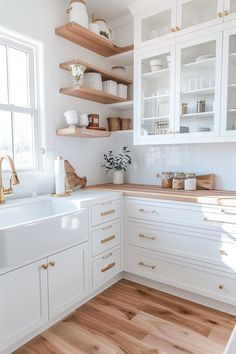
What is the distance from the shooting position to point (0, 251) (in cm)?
128

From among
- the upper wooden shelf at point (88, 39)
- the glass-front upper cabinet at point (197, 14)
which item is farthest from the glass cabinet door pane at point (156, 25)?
the upper wooden shelf at point (88, 39)

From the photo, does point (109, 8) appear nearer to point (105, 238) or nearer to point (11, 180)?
point (11, 180)

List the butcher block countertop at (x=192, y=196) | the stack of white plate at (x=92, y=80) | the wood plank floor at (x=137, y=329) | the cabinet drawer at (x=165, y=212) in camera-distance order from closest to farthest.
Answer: the wood plank floor at (x=137, y=329), the butcher block countertop at (x=192, y=196), the cabinet drawer at (x=165, y=212), the stack of white plate at (x=92, y=80)

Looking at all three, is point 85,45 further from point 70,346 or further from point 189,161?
point 70,346

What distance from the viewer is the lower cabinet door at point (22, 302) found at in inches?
53.2

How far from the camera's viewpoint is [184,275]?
1977 millimetres

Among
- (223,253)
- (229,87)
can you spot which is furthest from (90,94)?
(223,253)

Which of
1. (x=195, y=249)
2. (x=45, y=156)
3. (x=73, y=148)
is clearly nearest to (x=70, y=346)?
(x=195, y=249)

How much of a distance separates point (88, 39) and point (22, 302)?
2191 mm

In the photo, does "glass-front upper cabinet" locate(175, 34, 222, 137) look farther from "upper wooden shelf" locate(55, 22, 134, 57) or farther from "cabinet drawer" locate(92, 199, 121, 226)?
"cabinet drawer" locate(92, 199, 121, 226)

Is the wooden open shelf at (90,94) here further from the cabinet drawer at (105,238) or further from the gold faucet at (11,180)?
the cabinet drawer at (105,238)

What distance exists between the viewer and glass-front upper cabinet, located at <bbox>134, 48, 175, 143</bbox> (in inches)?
87.7

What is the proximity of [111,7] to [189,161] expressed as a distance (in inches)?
66.8

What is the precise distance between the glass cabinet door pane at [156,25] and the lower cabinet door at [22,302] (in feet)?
6.92
